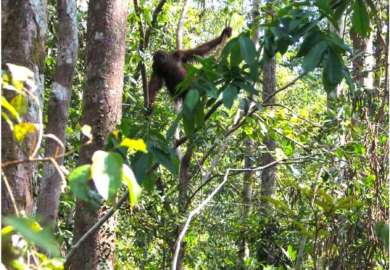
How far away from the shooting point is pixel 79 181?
0.95 meters

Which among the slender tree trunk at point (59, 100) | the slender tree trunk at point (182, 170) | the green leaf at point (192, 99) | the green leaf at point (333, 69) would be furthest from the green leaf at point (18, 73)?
the slender tree trunk at point (182, 170)

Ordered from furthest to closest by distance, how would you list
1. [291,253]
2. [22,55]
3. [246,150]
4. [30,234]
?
1. [246,150]
2. [291,253]
3. [22,55]
4. [30,234]

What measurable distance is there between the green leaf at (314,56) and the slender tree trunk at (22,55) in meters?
0.74

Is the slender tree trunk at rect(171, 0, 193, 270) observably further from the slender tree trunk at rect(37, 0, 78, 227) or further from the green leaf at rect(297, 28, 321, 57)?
the green leaf at rect(297, 28, 321, 57)

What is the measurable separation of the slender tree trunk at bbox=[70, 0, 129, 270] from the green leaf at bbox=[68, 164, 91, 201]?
72.5 inches

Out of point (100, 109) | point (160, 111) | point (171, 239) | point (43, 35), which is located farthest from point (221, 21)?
point (43, 35)

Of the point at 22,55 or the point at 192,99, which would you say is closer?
the point at 192,99

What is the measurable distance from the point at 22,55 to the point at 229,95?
64cm

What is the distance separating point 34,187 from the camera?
1796mm

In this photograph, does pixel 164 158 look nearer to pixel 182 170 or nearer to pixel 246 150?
pixel 182 170

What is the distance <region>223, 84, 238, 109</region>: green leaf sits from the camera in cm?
155

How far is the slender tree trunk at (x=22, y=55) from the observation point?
5.22 feet

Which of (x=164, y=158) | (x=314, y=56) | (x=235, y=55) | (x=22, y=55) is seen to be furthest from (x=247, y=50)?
(x=22, y=55)

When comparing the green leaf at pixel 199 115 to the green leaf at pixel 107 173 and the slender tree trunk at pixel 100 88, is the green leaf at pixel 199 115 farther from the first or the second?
the slender tree trunk at pixel 100 88
